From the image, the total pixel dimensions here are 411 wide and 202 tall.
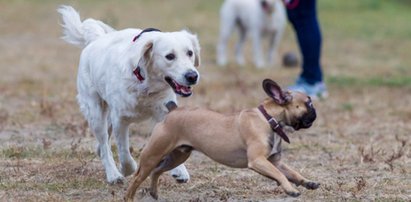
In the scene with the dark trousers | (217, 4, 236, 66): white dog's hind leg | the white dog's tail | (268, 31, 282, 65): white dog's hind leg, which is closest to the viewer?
the white dog's tail

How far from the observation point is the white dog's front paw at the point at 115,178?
5.96 meters

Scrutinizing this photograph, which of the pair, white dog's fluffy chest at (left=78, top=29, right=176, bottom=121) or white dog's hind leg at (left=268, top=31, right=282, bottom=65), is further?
white dog's hind leg at (left=268, top=31, right=282, bottom=65)

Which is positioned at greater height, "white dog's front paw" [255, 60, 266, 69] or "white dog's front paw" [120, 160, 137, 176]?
"white dog's front paw" [120, 160, 137, 176]

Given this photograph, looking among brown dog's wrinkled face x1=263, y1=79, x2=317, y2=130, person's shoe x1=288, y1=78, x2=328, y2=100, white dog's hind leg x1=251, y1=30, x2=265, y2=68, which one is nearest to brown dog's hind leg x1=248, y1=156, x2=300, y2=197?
brown dog's wrinkled face x1=263, y1=79, x2=317, y2=130

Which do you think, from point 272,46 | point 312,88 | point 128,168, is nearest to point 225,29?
point 272,46

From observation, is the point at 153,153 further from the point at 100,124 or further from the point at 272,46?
the point at 272,46

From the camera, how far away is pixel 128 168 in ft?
19.8

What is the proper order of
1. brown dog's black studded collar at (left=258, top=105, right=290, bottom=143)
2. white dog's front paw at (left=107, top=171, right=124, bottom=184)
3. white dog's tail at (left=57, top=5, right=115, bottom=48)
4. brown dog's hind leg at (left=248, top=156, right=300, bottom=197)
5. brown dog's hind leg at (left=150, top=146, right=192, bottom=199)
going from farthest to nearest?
white dog's tail at (left=57, top=5, right=115, bottom=48)
white dog's front paw at (left=107, top=171, right=124, bottom=184)
brown dog's hind leg at (left=150, top=146, right=192, bottom=199)
brown dog's black studded collar at (left=258, top=105, right=290, bottom=143)
brown dog's hind leg at (left=248, top=156, right=300, bottom=197)

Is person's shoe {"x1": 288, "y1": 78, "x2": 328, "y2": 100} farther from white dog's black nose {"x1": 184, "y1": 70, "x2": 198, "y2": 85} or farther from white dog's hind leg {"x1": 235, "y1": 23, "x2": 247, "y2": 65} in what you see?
white dog's hind leg {"x1": 235, "y1": 23, "x2": 247, "y2": 65}

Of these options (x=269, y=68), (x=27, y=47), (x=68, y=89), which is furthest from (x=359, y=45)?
(x=68, y=89)

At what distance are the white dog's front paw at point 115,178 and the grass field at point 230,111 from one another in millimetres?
76

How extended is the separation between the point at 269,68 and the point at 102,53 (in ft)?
25.7

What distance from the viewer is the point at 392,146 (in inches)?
296

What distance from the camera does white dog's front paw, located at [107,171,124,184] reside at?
5.96 meters
